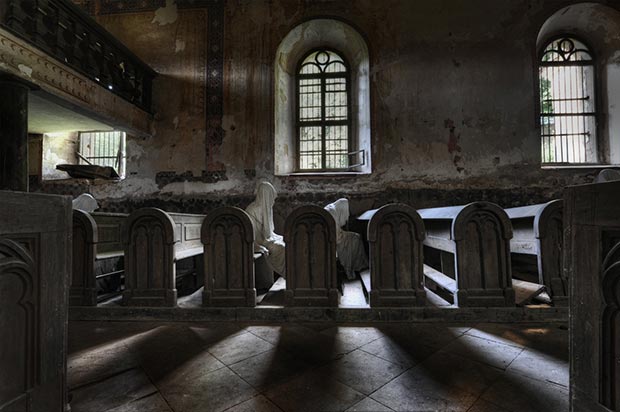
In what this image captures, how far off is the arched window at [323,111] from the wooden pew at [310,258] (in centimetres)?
390

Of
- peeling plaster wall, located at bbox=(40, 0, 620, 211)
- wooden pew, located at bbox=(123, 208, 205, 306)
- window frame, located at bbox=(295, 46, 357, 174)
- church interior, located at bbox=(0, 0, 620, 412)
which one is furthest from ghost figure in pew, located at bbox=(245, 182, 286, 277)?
window frame, located at bbox=(295, 46, 357, 174)

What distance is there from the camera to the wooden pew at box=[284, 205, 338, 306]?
299cm

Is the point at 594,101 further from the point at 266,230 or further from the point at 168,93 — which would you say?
the point at 168,93

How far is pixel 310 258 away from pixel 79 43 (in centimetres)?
532

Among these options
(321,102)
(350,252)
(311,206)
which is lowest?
(350,252)

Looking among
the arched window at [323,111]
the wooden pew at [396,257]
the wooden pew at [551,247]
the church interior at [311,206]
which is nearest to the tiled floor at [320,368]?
the church interior at [311,206]

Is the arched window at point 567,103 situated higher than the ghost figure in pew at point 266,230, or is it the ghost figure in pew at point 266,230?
the arched window at point 567,103

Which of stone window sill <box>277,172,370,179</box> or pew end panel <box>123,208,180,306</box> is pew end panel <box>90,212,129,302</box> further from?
stone window sill <box>277,172,370,179</box>

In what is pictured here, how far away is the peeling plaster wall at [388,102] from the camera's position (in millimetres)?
6043

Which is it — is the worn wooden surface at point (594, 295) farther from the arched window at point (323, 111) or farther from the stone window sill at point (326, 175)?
the arched window at point (323, 111)

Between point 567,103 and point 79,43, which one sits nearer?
point 79,43

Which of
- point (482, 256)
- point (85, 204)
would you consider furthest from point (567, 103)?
point (85, 204)

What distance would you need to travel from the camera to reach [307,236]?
10.2 feet

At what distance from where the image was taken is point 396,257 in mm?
3021
